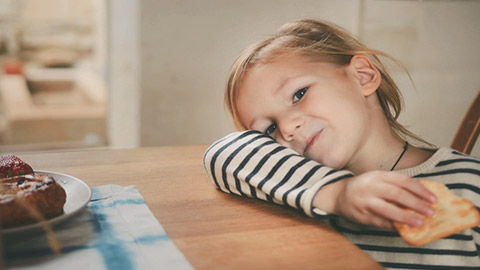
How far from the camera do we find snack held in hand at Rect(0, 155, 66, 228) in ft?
1.75

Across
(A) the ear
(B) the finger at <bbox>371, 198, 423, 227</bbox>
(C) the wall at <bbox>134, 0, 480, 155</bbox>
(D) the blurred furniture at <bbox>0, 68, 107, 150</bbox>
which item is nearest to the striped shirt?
(B) the finger at <bbox>371, 198, 423, 227</bbox>

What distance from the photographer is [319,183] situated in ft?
2.30

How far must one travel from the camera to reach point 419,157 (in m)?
0.96

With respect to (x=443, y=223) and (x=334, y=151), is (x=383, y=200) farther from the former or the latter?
(x=334, y=151)

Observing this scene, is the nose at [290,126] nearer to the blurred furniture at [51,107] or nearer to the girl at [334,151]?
the girl at [334,151]

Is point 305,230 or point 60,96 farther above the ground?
point 305,230

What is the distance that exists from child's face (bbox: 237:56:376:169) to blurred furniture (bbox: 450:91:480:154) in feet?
1.02

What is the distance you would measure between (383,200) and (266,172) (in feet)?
0.74

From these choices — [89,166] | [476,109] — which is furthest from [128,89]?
[476,109]

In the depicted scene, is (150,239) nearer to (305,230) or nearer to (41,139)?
(305,230)

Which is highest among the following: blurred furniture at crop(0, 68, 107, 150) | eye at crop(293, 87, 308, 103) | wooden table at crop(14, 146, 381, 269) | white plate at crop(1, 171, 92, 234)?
eye at crop(293, 87, 308, 103)

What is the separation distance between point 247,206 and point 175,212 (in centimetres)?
11

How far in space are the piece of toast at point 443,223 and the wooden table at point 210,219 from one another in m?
0.07

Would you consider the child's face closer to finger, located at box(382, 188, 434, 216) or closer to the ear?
the ear
